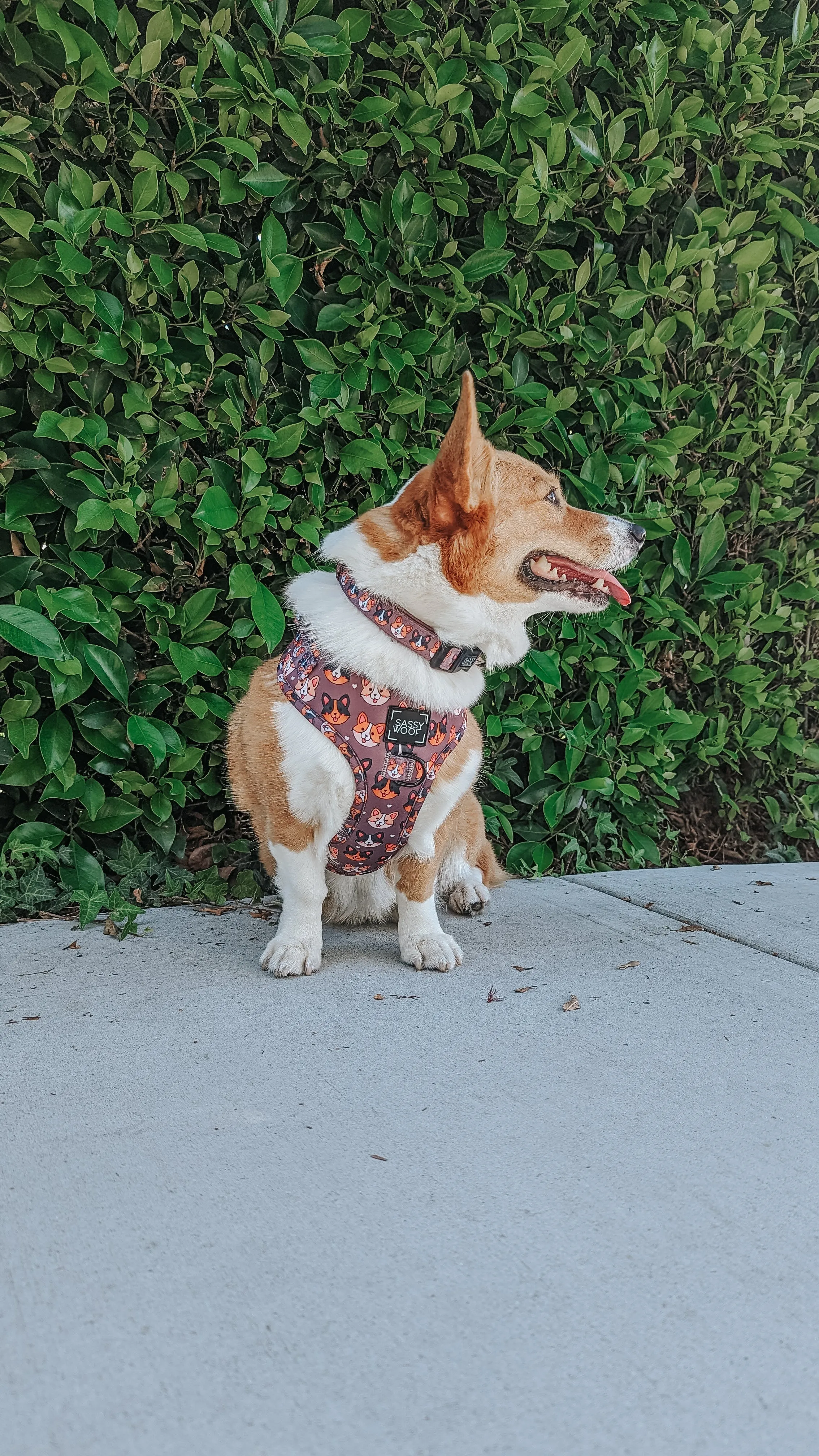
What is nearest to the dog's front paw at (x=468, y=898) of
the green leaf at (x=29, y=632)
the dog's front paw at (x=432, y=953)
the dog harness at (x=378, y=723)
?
the dog's front paw at (x=432, y=953)

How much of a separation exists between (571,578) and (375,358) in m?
0.91

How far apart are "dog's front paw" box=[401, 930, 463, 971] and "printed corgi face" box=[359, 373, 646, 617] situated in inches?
28.5

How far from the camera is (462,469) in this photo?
220 centimetres

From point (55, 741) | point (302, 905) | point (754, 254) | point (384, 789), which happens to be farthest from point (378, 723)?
point (754, 254)

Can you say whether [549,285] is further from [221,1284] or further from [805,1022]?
[221,1284]

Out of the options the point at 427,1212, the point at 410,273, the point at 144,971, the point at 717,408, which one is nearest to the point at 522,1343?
the point at 427,1212

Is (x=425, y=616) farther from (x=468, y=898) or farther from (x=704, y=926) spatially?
(x=704, y=926)

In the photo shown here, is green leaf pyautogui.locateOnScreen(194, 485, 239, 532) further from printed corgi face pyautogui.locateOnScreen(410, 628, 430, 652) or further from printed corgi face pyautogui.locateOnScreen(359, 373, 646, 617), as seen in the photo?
printed corgi face pyautogui.locateOnScreen(410, 628, 430, 652)

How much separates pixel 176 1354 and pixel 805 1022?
144cm

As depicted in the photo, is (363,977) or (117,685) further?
(117,685)

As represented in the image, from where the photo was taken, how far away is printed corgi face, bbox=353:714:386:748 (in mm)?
2303

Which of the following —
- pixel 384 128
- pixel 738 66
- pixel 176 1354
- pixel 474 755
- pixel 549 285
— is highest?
pixel 738 66

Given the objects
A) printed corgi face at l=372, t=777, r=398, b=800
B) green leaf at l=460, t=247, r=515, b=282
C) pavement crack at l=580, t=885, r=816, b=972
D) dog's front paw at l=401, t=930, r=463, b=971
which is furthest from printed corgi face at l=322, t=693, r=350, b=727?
green leaf at l=460, t=247, r=515, b=282

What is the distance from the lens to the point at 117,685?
2.74 meters
